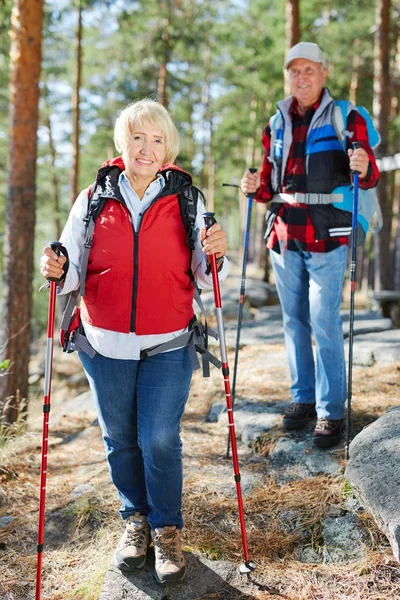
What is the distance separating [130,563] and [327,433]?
5.46ft

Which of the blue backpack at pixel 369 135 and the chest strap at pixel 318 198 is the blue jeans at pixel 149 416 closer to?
the chest strap at pixel 318 198

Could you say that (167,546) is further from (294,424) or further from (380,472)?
(294,424)

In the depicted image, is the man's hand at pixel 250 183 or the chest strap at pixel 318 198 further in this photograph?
the man's hand at pixel 250 183

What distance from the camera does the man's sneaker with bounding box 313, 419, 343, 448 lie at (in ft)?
12.3

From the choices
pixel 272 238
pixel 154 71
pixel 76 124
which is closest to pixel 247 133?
pixel 154 71

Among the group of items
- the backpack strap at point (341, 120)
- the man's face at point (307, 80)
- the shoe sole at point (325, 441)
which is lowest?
the shoe sole at point (325, 441)

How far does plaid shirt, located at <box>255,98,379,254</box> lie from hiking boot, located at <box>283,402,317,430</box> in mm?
1259

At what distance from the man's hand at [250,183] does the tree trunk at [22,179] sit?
3492mm

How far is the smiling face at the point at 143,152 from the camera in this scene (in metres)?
2.68

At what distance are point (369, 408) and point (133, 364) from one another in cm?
242

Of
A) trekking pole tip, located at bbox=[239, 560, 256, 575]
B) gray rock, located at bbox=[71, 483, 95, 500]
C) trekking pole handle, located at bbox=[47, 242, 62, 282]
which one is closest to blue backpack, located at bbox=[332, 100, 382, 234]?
trekking pole handle, located at bbox=[47, 242, 62, 282]

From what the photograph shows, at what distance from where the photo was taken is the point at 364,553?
274 centimetres

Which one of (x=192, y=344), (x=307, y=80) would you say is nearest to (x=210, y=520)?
(x=192, y=344)

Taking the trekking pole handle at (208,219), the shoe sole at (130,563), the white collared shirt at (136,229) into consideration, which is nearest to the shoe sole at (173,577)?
the shoe sole at (130,563)
